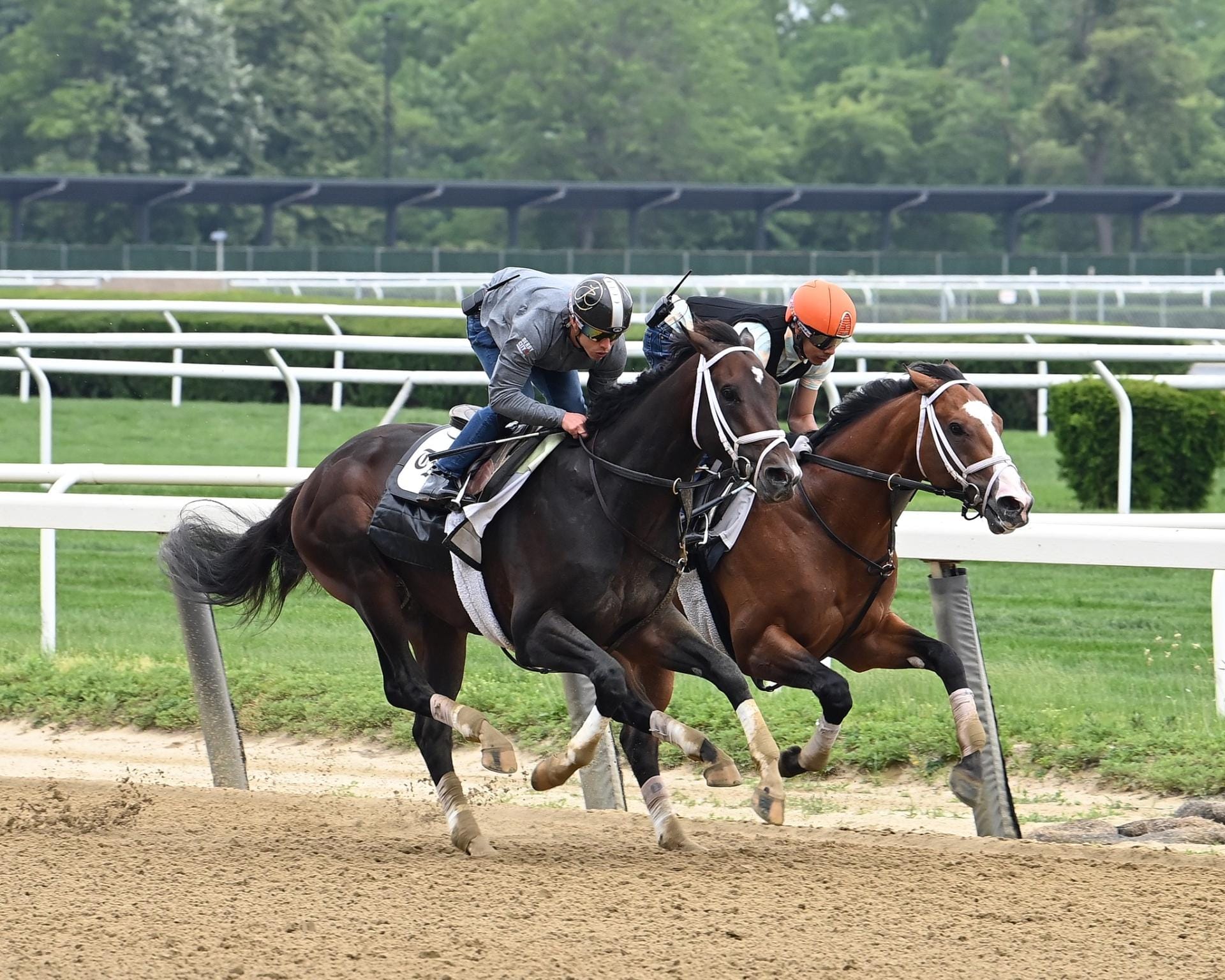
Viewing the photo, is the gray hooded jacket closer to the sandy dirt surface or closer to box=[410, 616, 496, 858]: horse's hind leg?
box=[410, 616, 496, 858]: horse's hind leg

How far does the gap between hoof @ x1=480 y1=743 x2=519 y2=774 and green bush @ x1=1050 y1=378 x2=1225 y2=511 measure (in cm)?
547

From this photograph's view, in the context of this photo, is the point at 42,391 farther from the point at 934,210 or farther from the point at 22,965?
the point at 934,210

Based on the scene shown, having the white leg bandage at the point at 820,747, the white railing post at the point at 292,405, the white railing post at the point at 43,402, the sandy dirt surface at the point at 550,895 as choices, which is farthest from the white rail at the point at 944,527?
the white railing post at the point at 43,402

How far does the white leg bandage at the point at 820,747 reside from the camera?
4.68 metres

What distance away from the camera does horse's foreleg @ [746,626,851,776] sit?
4.59 metres

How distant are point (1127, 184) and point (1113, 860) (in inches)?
1785

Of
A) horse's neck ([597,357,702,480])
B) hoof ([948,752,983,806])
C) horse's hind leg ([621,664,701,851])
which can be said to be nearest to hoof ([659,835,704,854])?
horse's hind leg ([621,664,701,851])

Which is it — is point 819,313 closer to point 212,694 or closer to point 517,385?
point 517,385

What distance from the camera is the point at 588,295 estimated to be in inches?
168

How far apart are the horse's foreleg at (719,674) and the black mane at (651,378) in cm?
50

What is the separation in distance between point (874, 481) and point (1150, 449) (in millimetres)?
4910

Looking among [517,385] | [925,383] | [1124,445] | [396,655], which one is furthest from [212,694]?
[1124,445]

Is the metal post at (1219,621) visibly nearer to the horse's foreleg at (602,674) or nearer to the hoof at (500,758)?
the horse's foreleg at (602,674)

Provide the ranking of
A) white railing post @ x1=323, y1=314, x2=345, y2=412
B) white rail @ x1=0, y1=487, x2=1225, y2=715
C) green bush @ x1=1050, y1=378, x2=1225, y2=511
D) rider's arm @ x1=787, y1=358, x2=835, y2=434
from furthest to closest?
white railing post @ x1=323, y1=314, x2=345, y2=412
green bush @ x1=1050, y1=378, x2=1225, y2=511
rider's arm @ x1=787, y1=358, x2=835, y2=434
white rail @ x1=0, y1=487, x2=1225, y2=715
